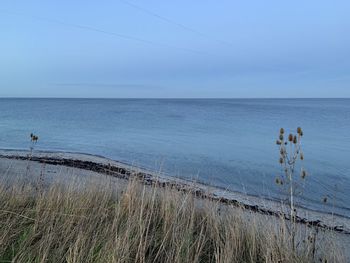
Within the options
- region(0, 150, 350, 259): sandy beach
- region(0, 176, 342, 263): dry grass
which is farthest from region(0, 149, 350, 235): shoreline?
region(0, 176, 342, 263): dry grass

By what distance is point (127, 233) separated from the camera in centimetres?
359

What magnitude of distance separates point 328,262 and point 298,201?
6464mm

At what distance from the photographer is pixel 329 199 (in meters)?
10.7

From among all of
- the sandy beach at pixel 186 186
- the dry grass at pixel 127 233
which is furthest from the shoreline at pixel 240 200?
the dry grass at pixel 127 233

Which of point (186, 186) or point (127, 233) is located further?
point (186, 186)

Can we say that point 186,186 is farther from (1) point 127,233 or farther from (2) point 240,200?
(1) point 127,233

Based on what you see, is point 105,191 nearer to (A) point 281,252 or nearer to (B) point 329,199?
(A) point 281,252

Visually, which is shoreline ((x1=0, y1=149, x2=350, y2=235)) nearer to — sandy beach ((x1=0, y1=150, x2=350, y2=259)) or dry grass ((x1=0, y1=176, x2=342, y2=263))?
sandy beach ((x1=0, y1=150, x2=350, y2=259))

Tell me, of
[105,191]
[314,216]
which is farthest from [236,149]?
[105,191]

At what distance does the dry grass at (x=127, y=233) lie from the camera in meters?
3.46

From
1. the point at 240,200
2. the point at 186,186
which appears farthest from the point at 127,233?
the point at 240,200

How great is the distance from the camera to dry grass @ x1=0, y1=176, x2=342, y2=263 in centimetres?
346

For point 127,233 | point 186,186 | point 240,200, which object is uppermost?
point 127,233

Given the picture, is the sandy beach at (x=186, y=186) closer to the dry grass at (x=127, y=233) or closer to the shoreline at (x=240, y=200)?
the shoreline at (x=240, y=200)
